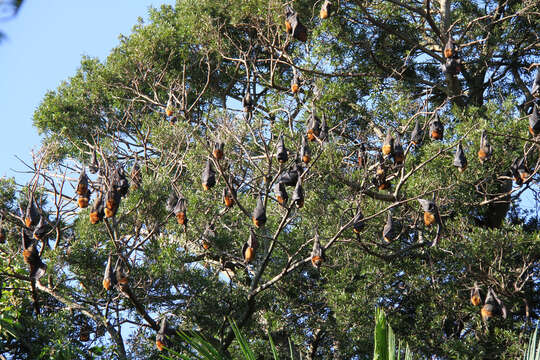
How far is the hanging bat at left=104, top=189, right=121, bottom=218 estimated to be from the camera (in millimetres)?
6766

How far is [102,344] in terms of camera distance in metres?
8.48

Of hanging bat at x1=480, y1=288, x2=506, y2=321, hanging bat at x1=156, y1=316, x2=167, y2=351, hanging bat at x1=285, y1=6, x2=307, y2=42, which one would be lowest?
hanging bat at x1=480, y1=288, x2=506, y2=321

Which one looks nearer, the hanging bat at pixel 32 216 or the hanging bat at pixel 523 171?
the hanging bat at pixel 32 216

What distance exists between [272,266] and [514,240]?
10.7ft

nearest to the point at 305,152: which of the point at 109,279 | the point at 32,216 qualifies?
the point at 109,279

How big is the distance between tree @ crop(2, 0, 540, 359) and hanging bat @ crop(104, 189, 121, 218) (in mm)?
20

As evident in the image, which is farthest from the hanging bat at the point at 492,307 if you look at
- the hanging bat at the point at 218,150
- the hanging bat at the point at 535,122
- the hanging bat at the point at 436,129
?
the hanging bat at the point at 218,150

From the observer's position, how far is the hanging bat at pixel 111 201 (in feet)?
22.2

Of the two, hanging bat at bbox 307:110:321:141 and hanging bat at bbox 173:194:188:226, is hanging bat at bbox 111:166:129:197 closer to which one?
hanging bat at bbox 173:194:188:226

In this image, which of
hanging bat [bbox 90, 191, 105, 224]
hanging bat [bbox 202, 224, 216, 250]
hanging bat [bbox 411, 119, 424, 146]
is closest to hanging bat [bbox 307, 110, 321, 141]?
hanging bat [bbox 411, 119, 424, 146]

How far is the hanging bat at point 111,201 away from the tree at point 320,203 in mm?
20

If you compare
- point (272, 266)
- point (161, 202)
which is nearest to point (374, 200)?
point (272, 266)

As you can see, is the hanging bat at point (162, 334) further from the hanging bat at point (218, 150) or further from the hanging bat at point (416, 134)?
the hanging bat at point (416, 134)

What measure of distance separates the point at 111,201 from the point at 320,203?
127 inches
